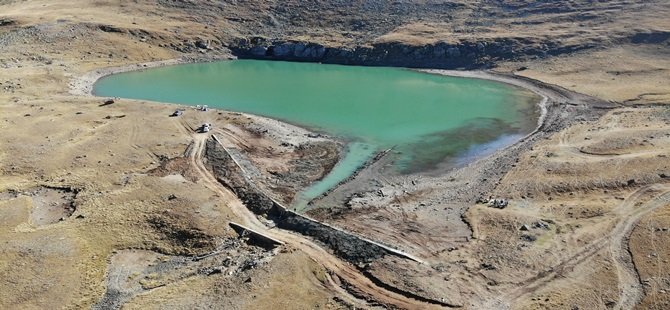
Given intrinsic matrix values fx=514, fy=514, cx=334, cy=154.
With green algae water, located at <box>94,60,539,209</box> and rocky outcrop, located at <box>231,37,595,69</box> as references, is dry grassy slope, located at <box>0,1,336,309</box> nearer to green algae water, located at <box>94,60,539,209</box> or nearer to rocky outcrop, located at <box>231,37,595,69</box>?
green algae water, located at <box>94,60,539,209</box>

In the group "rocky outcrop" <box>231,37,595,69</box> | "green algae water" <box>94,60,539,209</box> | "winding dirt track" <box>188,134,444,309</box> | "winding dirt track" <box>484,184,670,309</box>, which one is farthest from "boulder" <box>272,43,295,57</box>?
"winding dirt track" <box>484,184,670,309</box>

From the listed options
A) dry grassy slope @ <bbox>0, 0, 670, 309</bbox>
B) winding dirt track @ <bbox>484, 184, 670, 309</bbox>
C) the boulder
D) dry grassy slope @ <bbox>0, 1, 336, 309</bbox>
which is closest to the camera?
winding dirt track @ <bbox>484, 184, 670, 309</bbox>

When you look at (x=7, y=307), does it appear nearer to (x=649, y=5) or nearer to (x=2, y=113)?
(x=2, y=113)

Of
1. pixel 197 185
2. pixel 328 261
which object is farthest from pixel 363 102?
pixel 328 261

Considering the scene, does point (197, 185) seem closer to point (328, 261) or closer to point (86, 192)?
point (86, 192)

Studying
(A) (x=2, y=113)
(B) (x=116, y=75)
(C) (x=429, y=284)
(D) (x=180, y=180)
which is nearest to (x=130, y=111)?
(A) (x=2, y=113)

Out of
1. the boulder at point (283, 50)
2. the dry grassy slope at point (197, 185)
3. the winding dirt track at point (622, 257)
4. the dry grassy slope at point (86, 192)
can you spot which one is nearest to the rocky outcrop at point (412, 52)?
the boulder at point (283, 50)
